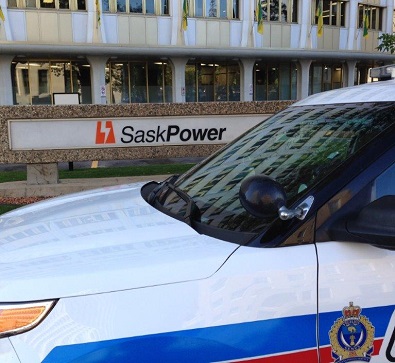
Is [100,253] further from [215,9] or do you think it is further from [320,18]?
[320,18]

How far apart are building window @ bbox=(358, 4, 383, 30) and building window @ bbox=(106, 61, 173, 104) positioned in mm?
14510

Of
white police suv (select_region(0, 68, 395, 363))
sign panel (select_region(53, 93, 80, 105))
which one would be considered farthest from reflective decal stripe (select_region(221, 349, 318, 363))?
sign panel (select_region(53, 93, 80, 105))

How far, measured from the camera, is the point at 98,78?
25312mm

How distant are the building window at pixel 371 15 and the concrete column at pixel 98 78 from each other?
723 inches

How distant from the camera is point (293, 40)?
29188mm

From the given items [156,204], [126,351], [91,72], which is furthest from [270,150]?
[91,72]

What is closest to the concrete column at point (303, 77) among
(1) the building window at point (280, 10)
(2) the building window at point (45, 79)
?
(1) the building window at point (280, 10)

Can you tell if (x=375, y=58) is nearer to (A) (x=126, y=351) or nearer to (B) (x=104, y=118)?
(B) (x=104, y=118)

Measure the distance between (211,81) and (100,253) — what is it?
2846 cm

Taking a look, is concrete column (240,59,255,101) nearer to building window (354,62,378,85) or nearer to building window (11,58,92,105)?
building window (11,58,92,105)

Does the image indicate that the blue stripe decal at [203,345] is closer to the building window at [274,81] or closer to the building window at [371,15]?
the building window at [274,81]

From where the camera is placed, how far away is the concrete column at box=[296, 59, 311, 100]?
2983 cm

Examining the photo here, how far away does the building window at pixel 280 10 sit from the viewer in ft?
93.0

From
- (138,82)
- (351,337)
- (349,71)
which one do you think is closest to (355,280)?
(351,337)
